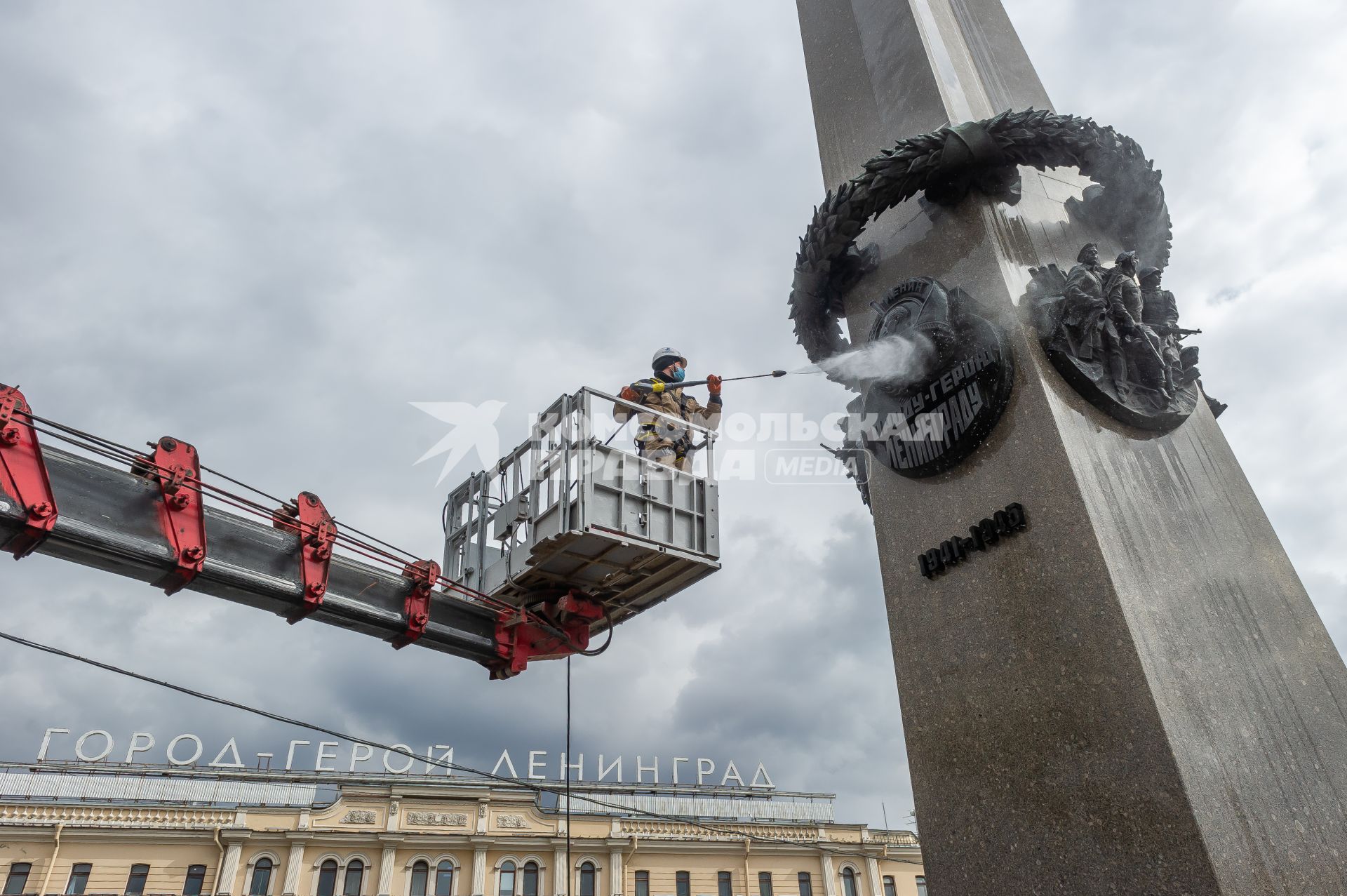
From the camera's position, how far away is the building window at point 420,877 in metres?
43.7

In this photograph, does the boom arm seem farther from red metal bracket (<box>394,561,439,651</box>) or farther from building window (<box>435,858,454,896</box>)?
building window (<box>435,858,454,896</box>)

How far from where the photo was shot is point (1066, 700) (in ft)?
15.2

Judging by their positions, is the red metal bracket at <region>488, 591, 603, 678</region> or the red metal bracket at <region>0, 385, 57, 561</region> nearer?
the red metal bracket at <region>0, 385, 57, 561</region>

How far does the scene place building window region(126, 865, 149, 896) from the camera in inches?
1548

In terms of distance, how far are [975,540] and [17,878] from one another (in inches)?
1902

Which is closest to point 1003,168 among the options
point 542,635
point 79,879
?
point 542,635

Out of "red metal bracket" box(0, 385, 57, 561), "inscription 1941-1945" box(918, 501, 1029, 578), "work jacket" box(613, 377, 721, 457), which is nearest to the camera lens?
"inscription 1941-1945" box(918, 501, 1029, 578)

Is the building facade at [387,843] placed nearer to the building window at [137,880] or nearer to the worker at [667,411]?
the building window at [137,880]

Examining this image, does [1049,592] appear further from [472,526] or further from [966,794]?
[472,526]

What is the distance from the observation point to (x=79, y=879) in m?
38.9

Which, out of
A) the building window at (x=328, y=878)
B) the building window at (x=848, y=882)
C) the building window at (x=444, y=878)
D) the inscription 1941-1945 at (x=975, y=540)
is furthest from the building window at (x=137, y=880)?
the inscription 1941-1945 at (x=975, y=540)

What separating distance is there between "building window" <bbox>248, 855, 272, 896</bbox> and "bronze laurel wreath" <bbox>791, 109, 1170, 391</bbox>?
4540 centimetres

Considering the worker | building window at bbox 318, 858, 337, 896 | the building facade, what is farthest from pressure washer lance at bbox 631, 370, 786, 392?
building window at bbox 318, 858, 337, 896

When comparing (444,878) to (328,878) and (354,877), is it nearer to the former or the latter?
(354,877)
